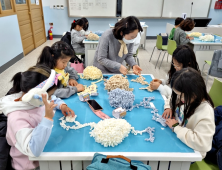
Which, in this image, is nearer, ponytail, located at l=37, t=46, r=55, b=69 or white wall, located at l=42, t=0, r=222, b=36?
ponytail, located at l=37, t=46, r=55, b=69

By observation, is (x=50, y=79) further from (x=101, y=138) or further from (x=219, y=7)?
(x=219, y=7)

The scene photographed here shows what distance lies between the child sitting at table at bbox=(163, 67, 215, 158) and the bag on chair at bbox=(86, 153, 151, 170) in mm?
320

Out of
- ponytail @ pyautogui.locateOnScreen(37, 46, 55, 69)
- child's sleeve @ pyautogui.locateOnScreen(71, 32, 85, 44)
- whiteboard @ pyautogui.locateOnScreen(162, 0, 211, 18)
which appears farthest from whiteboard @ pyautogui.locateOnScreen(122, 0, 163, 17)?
ponytail @ pyautogui.locateOnScreen(37, 46, 55, 69)

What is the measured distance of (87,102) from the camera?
1425 mm

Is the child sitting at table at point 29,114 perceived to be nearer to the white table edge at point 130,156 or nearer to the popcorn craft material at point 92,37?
the white table edge at point 130,156

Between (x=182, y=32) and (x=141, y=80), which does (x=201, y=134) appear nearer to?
(x=141, y=80)

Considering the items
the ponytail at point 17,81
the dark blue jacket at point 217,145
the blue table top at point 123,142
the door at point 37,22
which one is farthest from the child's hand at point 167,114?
the door at point 37,22

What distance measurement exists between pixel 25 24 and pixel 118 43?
431 cm

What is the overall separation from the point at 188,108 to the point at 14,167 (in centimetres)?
113

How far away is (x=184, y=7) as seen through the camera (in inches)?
265

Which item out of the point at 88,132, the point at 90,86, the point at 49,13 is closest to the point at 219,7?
the point at 49,13

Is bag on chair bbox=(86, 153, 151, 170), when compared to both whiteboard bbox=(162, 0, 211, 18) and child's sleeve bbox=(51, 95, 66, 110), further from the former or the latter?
whiteboard bbox=(162, 0, 211, 18)

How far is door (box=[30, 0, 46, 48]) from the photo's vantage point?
227 inches

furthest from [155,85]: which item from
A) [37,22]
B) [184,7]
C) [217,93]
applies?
[184,7]
